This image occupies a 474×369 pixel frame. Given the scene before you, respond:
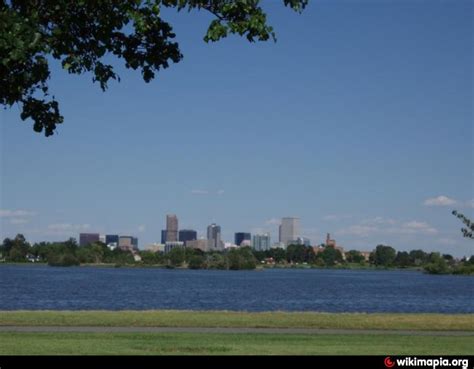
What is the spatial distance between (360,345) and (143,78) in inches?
415

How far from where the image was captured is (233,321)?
26.6m

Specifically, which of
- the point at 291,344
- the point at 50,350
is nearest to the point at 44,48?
the point at 50,350

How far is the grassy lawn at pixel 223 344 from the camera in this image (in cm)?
1662

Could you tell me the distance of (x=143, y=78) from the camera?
10.3 m

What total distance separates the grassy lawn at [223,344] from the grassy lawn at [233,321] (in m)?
4.25

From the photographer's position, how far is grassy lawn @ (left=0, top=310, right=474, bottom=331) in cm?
2550

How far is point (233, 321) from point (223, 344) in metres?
8.30
